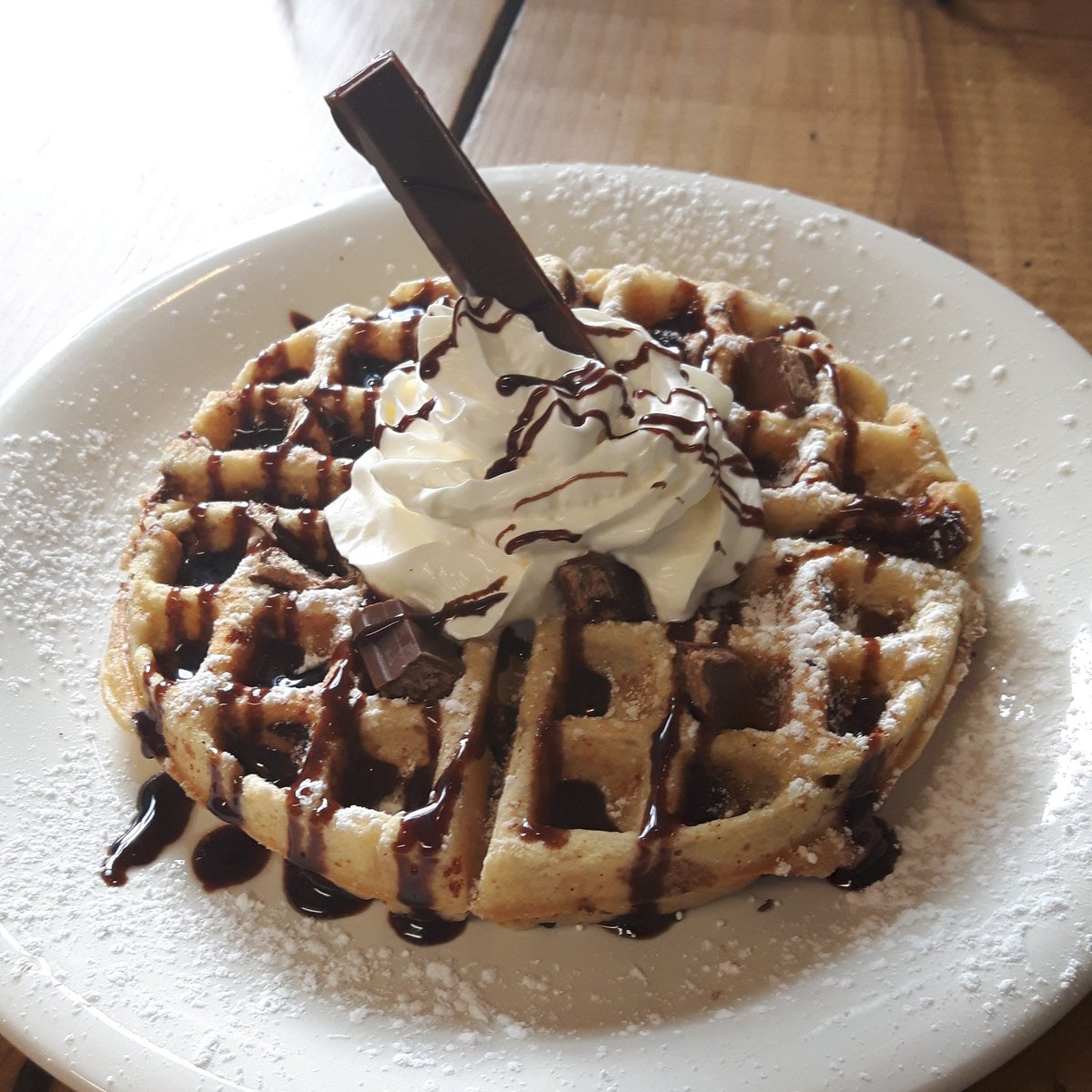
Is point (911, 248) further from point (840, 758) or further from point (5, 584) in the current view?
point (5, 584)

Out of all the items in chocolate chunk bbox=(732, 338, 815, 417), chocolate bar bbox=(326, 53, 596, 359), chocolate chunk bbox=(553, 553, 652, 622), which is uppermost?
chocolate bar bbox=(326, 53, 596, 359)

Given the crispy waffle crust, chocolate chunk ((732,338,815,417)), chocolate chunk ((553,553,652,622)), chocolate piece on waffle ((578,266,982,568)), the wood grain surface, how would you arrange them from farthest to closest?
the wood grain surface < chocolate chunk ((732,338,815,417)) < chocolate piece on waffle ((578,266,982,568)) < chocolate chunk ((553,553,652,622)) < the crispy waffle crust

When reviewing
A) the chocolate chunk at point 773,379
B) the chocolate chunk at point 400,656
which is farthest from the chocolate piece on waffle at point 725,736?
the chocolate chunk at point 773,379

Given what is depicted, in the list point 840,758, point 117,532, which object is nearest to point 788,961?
point 840,758

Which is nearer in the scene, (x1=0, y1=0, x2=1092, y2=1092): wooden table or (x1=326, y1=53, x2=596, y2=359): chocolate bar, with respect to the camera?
(x1=326, y1=53, x2=596, y2=359): chocolate bar

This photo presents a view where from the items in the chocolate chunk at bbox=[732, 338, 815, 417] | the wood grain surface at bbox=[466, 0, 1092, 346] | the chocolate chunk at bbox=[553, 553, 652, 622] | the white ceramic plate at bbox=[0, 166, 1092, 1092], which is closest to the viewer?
the white ceramic plate at bbox=[0, 166, 1092, 1092]

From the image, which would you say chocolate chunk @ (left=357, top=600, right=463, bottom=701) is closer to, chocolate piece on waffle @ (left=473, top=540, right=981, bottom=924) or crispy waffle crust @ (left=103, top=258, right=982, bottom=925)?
crispy waffle crust @ (left=103, top=258, right=982, bottom=925)

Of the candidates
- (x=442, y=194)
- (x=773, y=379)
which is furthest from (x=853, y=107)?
(x=442, y=194)

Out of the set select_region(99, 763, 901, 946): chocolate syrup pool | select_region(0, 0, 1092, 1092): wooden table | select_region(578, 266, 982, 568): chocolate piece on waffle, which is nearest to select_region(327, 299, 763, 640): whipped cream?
select_region(578, 266, 982, 568): chocolate piece on waffle

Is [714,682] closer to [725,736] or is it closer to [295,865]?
[725,736]
